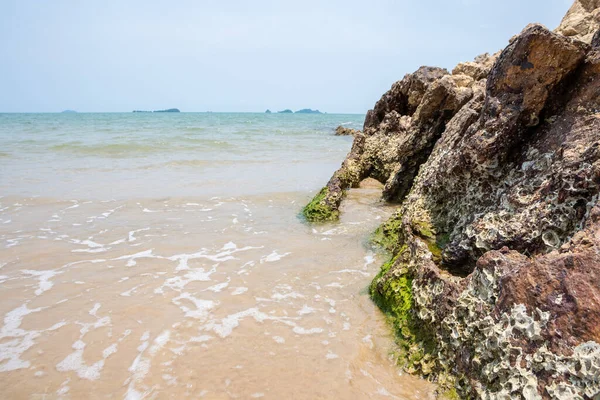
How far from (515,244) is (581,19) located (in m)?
5.35

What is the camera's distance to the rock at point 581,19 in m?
5.93

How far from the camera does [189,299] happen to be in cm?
457

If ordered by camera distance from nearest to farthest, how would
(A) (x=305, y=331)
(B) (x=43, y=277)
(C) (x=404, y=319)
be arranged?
1. (C) (x=404, y=319)
2. (A) (x=305, y=331)
3. (B) (x=43, y=277)

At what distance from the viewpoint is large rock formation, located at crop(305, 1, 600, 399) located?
2316 mm

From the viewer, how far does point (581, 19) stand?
629 cm

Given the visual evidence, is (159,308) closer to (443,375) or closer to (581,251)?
(443,375)

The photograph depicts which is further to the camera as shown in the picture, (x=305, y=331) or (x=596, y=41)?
(x=305, y=331)

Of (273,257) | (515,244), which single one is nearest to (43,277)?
Answer: (273,257)

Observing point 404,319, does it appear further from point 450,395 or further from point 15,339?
point 15,339

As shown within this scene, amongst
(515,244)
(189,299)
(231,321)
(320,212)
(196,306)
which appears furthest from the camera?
(320,212)

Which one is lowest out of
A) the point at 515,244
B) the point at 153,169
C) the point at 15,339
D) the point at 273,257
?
the point at 15,339

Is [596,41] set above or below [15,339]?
above

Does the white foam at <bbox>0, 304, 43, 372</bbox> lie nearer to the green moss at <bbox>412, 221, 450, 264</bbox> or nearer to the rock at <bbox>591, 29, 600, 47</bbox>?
the green moss at <bbox>412, 221, 450, 264</bbox>

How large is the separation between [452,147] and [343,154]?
14.7 meters
